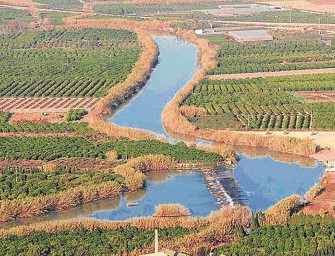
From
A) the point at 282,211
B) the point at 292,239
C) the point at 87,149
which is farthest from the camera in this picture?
the point at 87,149

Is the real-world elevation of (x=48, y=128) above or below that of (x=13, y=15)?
above

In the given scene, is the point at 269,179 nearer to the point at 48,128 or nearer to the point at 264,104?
the point at 264,104

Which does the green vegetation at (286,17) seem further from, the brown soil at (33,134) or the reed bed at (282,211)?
the reed bed at (282,211)

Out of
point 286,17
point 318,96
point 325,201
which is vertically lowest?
point 286,17

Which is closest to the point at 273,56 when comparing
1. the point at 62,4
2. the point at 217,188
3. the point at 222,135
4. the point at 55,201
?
the point at 222,135

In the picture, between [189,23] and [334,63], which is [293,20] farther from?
[334,63]

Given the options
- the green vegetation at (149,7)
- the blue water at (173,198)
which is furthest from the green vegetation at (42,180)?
the green vegetation at (149,7)
